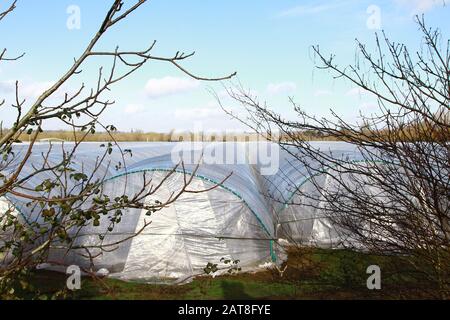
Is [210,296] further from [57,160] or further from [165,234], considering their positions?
[57,160]

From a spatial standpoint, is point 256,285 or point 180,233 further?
point 180,233

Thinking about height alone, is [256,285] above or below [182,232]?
below

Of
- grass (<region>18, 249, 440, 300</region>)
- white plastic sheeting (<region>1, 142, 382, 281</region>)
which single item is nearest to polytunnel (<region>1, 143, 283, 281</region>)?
white plastic sheeting (<region>1, 142, 382, 281</region>)

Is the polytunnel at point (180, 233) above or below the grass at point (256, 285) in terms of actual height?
above

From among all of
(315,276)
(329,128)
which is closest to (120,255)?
(315,276)

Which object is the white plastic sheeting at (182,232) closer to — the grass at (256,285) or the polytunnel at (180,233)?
the polytunnel at (180,233)

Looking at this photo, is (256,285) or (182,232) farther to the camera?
(182,232)

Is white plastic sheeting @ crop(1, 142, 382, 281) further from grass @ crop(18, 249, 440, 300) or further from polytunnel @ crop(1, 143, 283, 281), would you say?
grass @ crop(18, 249, 440, 300)

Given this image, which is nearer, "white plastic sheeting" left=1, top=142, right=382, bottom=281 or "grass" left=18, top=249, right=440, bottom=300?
"grass" left=18, top=249, right=440, bottom=300

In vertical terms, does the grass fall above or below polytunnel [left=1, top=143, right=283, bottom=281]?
below

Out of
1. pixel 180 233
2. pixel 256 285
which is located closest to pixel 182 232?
pixel 180 233

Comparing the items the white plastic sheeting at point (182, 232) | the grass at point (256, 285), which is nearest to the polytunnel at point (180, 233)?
the white plastic sheeting at point (182, 232)

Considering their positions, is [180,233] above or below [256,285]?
above

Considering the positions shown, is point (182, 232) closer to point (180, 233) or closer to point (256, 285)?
point (180, 233)
